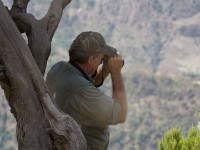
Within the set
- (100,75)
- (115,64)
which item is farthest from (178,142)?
(115,64)

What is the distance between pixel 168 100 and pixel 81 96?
576ft

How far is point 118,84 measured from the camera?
3.37m

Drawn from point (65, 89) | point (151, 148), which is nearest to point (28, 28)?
point (65, 89)

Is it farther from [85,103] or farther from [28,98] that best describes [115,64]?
[28,98]

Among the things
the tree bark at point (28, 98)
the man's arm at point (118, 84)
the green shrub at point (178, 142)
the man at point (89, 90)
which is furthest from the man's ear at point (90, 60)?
the green shrub at point (178, 142)

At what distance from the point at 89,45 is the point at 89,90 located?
283 mm

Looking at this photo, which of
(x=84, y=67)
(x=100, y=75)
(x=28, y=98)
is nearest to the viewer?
(x=28, y=98)

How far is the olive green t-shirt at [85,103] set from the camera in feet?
10.7

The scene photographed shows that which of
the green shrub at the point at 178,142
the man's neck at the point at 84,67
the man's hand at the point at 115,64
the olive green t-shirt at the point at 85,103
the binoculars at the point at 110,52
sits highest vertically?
the binoculars at the point at 110,52

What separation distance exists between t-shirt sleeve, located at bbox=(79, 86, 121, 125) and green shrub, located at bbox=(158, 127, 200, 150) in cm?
451

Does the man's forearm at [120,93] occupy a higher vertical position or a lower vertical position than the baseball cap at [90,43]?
lower

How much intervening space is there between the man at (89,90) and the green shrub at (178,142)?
438 centimetres

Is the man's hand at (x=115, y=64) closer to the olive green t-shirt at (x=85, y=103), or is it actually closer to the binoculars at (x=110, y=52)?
the binoculars at (x=110, y=52)

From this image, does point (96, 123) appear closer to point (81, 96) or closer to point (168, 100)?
point (81, 96)
